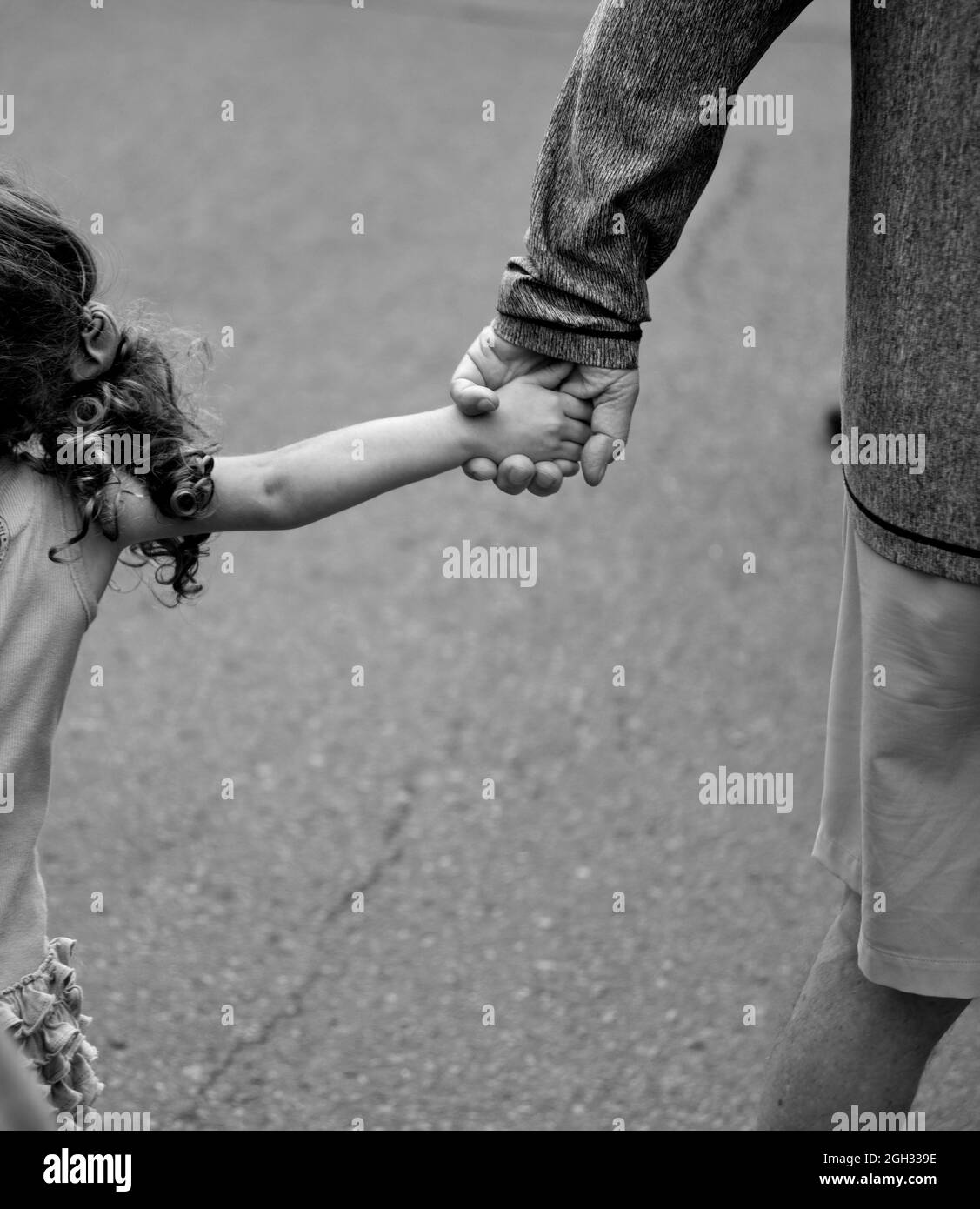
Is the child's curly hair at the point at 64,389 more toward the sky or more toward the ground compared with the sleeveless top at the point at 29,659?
more toward the sky

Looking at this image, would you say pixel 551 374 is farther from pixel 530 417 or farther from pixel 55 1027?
pixel 55 1027

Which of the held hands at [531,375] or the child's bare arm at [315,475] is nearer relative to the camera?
the child's bare arm at [315,475]

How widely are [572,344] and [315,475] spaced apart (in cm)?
42

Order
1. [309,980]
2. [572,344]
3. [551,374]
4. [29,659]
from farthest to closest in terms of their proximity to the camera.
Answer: [309,980] < [551,374] < [572,344] < [29,659]

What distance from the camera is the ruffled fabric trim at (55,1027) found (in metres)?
1.96

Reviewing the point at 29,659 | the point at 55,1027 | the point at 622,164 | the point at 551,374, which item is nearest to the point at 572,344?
the point at 551,374

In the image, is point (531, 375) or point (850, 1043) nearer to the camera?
point (850, 1043)

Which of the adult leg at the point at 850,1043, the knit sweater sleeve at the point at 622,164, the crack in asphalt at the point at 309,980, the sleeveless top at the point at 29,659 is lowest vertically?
the crack in asphalt at the point at 309,980

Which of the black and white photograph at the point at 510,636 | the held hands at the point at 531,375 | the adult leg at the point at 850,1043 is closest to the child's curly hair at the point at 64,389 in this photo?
the black and white photograph at the point at 510,636

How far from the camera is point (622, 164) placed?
81.3 inches

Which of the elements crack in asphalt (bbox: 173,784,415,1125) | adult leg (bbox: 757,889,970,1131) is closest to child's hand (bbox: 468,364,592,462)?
adult leg (bbox: 757,889,970,1131)

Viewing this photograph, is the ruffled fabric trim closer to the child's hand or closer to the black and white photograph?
the black and white photograph

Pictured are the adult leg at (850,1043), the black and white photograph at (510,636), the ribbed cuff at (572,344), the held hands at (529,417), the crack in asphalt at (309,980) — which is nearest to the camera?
the black and white photograph at (510,636)

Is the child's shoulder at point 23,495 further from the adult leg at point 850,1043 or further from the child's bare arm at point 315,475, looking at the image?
the adult leg at point 850,1043
